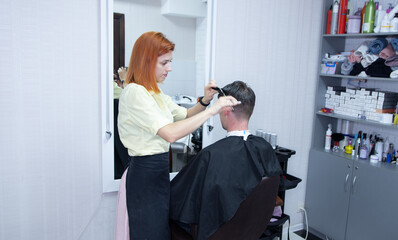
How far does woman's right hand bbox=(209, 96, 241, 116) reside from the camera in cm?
158

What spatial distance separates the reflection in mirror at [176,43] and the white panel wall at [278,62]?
7.3 inches

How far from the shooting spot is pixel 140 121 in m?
1.59

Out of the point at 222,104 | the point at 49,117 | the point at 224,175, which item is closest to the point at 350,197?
the point at 224,175

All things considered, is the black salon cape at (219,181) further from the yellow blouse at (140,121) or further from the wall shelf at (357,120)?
the wall shelf at (357,120)

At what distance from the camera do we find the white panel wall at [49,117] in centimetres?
178

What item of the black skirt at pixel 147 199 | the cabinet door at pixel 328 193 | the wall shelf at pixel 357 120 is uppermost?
the wall shelf at pixel 357 120

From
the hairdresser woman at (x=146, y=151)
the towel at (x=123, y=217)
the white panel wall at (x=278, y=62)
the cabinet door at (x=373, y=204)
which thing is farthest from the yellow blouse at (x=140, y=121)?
the cabinet door at (x=373, y=204)

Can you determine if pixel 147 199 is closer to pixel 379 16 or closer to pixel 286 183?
pixel 286 183

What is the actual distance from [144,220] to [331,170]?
1792mm

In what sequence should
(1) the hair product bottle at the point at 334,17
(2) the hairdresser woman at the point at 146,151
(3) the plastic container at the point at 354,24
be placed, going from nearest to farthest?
(2) the hairdresser woman at the point at 146,151
(3) the plastic container at the point at 354,24
(1) the hair product bottle at the point at 334,17

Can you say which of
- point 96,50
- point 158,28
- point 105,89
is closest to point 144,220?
point 105,89

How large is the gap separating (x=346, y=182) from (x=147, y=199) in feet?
5.78

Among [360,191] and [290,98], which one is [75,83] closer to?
[290,98]

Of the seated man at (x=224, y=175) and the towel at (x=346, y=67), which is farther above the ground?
the towel at (x=346, y=67)
